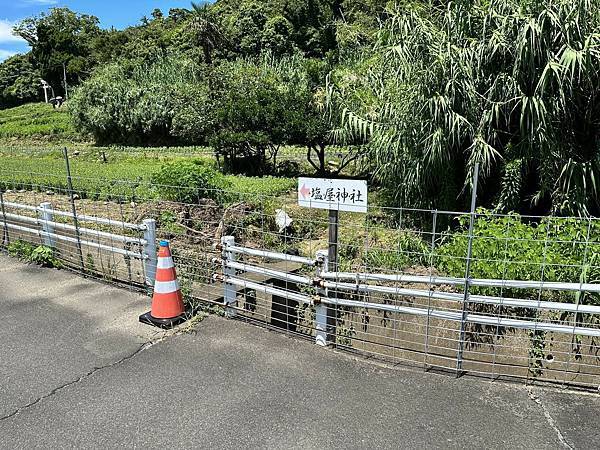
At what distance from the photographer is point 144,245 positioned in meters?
4.18

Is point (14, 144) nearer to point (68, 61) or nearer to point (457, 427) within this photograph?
point (68, 61)

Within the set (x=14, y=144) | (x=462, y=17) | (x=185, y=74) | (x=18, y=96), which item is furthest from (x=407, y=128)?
(x=18, y=96)

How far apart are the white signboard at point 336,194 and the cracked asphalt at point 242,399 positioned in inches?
40.9

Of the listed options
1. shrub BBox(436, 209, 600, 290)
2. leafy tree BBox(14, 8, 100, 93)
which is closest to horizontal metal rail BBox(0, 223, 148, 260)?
shrub BBox(436, 209, 600, 290)

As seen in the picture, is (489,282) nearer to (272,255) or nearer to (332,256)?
(332,256)

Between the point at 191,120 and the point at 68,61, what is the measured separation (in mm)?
42569

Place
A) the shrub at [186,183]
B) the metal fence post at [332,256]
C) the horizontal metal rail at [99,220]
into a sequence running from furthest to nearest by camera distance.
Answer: the shrub at [186,183], the horizontal metal rail at [99,220], the metal fence post at [332,256]

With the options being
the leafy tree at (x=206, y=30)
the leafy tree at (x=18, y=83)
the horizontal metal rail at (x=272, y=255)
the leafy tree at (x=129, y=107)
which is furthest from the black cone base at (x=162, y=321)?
the leafy tree at (x=18, y=83)

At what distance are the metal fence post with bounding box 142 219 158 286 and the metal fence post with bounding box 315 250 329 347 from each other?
179 cm

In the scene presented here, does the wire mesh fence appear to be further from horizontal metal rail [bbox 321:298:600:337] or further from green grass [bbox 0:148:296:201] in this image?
green grass [bbox 0:148:296:201]

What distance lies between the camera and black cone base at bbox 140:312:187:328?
139 inches

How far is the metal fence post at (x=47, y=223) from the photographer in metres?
5.07

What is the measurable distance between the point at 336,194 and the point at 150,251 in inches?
83.0

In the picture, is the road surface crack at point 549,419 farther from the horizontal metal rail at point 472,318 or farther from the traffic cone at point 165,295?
the traffic cone at point 165,295
